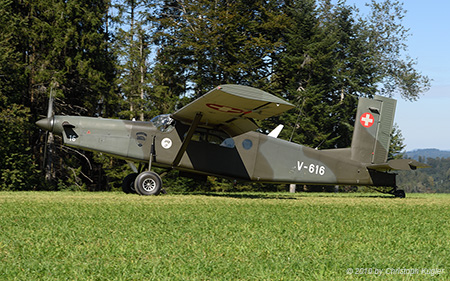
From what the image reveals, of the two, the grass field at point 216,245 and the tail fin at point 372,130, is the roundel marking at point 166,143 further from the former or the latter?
the tail fin at point 372,130

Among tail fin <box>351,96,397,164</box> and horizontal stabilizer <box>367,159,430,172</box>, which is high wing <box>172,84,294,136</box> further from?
horizontal stabilizer <box>367,159,430,172</box>

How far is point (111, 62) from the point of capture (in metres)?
32.4

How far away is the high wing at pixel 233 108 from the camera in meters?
12.5

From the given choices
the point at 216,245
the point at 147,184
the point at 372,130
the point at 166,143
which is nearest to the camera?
the point at 216,245

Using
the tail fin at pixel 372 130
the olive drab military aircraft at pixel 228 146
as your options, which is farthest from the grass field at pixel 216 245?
the tail fin at pixel 372 130

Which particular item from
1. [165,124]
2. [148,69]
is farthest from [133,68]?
[165,124]

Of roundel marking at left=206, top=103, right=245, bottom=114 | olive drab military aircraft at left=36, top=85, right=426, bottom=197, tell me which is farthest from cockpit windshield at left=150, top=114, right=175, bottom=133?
roundel marking at left=206, top=103, right=245, bottom=114

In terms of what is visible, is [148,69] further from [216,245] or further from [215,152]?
[216,245]

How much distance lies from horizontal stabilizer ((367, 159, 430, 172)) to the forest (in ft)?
20.4

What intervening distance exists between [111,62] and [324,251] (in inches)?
1113

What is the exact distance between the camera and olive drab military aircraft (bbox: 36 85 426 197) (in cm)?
1413

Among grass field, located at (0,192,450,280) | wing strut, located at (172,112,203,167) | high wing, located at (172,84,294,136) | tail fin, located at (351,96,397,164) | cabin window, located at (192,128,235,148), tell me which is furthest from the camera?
tail fin, located at (351,96,397,164)

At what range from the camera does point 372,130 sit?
17422 mm

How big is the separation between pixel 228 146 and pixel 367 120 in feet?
16.5
